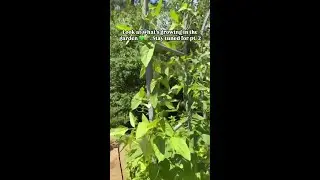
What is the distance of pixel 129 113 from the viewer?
154 cm

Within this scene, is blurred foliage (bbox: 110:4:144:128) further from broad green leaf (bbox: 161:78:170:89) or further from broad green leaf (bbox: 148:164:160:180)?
broad green leaf (bbox: 148:164:160:180)

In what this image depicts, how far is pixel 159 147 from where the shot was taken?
1.54 m

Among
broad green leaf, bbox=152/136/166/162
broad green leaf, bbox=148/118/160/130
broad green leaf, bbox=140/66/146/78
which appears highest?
broad green leaf, bbox=140/66/146/78

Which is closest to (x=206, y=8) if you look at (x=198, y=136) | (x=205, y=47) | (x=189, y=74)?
(x=205, y=47)

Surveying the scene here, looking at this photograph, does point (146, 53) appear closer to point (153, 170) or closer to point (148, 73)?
point (148, 73)

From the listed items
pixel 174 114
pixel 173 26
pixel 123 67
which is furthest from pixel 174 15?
pixel 174 114

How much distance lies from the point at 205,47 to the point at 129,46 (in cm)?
31

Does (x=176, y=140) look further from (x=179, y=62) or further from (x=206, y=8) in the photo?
(x=206, y=8)

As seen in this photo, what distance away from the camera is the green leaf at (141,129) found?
151 cm

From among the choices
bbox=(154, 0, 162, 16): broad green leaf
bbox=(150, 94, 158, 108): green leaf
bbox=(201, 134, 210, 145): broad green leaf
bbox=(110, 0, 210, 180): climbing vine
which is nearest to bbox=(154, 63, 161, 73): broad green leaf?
bbox=(110, 0, 210, 180): climbing vine

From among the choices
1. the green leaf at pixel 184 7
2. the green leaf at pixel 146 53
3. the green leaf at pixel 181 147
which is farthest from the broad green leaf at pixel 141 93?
the green leaf at pixel 184 7

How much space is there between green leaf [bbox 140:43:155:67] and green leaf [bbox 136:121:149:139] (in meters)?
0.24

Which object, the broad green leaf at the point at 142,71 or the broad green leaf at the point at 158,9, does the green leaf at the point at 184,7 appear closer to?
the broad green leaf at the point at 158,9

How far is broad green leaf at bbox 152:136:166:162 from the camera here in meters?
1.53
